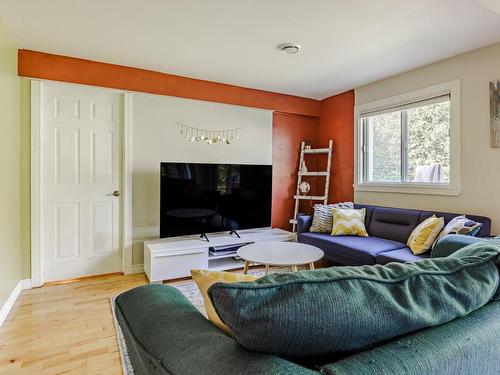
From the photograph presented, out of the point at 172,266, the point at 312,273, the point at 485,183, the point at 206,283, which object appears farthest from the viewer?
the point at 172,266

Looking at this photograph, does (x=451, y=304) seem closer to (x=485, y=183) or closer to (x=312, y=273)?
(x=312, y=273)

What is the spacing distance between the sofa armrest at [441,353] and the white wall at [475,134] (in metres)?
2.49

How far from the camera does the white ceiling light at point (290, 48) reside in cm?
271

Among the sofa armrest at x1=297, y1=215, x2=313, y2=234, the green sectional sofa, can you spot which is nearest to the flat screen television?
the sofa armrest at x1=297, y1=215, x2=313, y2=234

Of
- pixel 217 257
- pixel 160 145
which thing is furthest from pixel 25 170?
pixel 217 257

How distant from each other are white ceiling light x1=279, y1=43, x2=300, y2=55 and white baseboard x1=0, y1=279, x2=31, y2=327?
317 cm

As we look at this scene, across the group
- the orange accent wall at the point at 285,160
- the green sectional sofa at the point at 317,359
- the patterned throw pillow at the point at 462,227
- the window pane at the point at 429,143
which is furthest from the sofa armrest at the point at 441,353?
the orange accent wall at the point at 285,160

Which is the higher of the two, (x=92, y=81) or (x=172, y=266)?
(x=92, y=81)

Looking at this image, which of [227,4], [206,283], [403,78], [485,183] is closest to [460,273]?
[206,283]

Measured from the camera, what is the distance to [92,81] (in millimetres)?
3113

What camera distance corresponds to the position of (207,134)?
3.77 metres

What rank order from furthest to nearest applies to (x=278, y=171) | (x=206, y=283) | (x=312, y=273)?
(x=278, y=171) → (x=206, y=283) → (x=312, y=273)

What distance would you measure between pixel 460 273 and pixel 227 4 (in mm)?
2113

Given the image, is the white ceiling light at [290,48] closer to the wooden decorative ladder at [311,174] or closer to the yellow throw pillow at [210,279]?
the wooden decorative ladder at [311,174]
